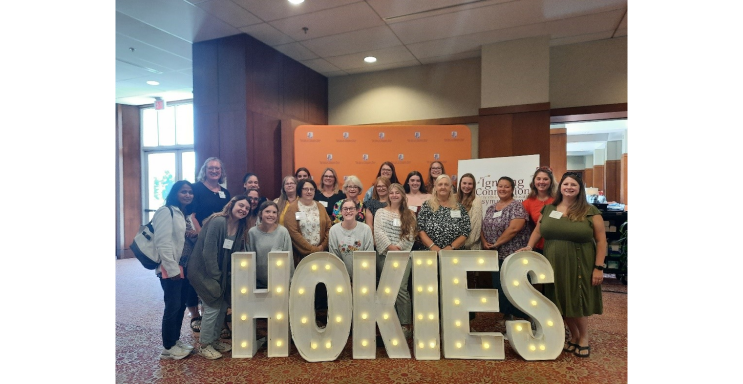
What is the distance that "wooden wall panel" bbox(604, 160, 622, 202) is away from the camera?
31.2 ft

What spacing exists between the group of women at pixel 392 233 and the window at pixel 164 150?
16.1 feet

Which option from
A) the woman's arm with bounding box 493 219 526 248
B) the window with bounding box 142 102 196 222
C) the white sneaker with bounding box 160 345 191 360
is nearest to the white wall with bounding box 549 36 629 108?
the woman's arm with bounding box 493 219 526 248

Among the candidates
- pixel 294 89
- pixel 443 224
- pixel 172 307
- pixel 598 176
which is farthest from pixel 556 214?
pixel 598 176

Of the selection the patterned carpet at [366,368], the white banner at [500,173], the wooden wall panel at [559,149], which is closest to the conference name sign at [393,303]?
the patterned carpet at [366,368]

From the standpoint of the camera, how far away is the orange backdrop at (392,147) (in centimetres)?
512

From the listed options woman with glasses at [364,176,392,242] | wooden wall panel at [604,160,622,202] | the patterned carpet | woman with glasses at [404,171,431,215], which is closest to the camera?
the patterned carpet

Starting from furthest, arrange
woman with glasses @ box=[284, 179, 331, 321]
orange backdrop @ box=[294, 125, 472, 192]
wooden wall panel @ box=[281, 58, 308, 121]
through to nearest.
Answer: wooden wall panel @ box=[281, 58, 308, 121]
orange backdrop @ box=[294, 125, 472, 192]
woman with glasses @ box=[284, 179, 331, 321]

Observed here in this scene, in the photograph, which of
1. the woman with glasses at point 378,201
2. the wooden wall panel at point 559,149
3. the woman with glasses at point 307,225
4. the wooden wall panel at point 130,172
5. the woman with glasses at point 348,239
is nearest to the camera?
the woman with glasses at point 348,239

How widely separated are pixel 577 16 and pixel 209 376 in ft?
15.9

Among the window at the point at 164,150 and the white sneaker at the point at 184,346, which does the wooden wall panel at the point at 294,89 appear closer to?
the window at the point at 164,150

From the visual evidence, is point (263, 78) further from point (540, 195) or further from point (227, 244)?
point (540, 195)

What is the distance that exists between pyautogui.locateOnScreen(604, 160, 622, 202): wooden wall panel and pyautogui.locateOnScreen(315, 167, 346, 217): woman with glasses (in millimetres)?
8455

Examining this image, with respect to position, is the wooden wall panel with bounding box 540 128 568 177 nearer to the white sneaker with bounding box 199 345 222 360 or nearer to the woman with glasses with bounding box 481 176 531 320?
the woman with glasses with bounding box 481 176 531 320
